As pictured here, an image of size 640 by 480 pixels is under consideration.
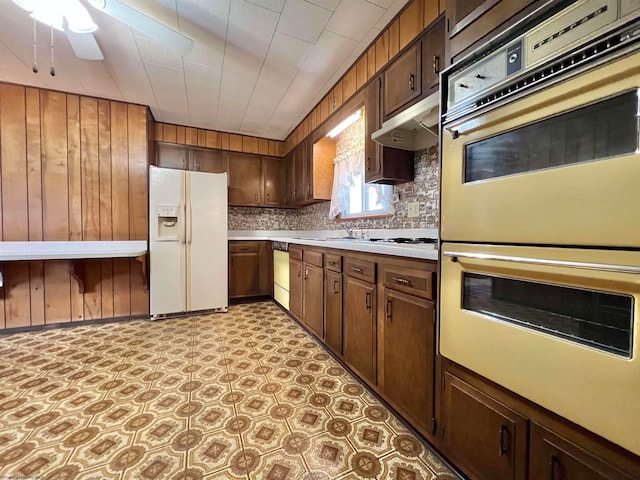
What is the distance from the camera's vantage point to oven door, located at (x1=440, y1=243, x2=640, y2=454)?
0.64 m

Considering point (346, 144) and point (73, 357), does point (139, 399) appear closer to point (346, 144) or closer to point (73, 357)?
point (73, 357)

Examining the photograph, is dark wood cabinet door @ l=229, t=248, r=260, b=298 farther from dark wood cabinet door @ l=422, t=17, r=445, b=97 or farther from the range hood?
dark wood cabinet door @ l=422, t=17, r=445, b=97

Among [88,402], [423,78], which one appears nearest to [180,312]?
[88,402]

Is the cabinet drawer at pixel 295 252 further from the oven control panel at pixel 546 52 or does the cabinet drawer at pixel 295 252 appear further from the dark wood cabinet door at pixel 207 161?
the oven control panel at pixel 546 52

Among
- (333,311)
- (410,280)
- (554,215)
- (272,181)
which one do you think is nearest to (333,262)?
(333,311)

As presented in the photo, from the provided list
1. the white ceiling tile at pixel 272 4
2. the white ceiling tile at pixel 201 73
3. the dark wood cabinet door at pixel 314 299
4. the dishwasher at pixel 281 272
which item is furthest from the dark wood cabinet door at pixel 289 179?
the white ceiling tile at pixel 272 4

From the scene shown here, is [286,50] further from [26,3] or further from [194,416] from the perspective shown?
[194,416]

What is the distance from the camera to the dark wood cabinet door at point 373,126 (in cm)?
205

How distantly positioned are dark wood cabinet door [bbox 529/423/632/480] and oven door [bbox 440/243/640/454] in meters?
0.10

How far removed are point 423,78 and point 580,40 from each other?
1.06 m

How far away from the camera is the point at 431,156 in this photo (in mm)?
1927

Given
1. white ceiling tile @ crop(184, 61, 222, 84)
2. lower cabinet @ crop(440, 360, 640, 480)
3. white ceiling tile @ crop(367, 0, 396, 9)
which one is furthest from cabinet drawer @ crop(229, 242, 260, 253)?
lower cabinet @ crop(440, 360, 640, 480)

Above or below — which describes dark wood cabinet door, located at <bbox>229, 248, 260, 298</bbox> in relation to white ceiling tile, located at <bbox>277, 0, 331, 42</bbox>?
below

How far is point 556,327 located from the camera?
Answer: 804 mm
